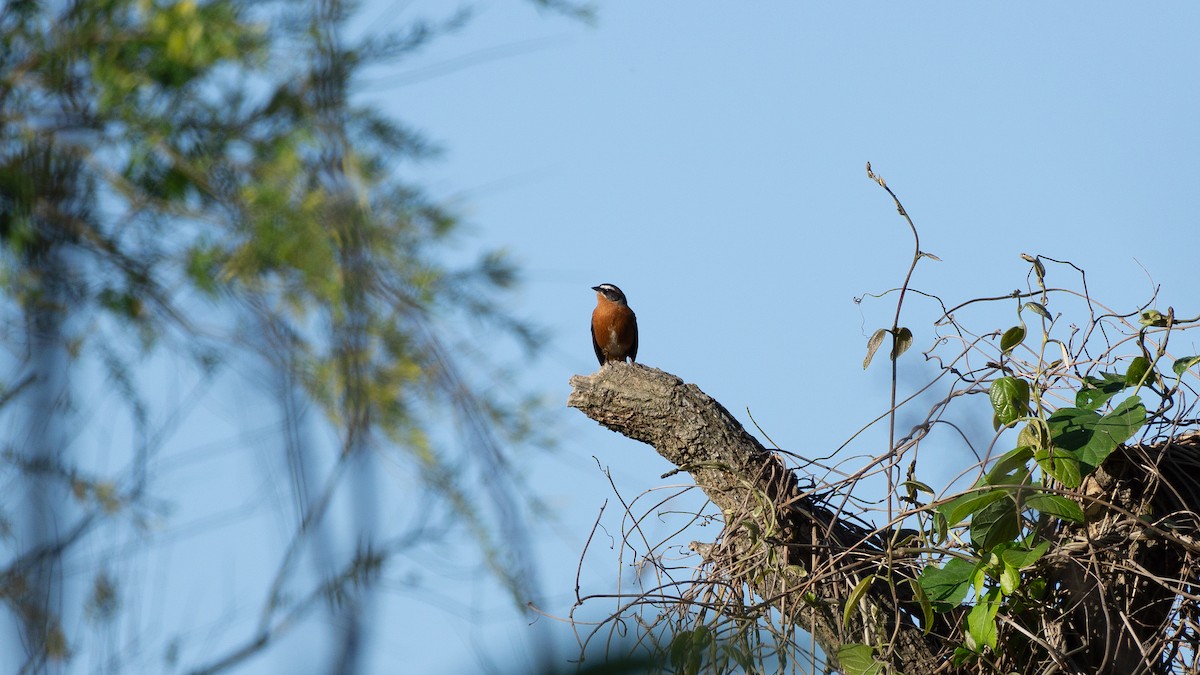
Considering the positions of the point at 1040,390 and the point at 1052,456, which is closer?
the point at 1052,456

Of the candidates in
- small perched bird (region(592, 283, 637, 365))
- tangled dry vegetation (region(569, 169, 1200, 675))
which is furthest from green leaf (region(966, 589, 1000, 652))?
small perched bird (region(592, 283, 637, 365))

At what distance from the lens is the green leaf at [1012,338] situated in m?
2.64

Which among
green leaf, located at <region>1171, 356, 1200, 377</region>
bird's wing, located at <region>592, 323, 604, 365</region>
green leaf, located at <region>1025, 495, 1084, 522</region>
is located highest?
bird's wing, located at <region>592, 323, 604, 365</region>

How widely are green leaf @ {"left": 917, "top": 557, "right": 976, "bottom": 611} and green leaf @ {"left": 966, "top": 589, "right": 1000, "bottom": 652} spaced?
0.05 meters

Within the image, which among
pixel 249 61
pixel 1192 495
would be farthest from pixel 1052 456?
pixel 249 61

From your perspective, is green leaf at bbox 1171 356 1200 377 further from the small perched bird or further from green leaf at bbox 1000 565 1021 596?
→ the small perched bird

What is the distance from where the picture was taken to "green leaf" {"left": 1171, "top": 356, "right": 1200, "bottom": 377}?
251cm

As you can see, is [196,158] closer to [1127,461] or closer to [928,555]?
[928,555]

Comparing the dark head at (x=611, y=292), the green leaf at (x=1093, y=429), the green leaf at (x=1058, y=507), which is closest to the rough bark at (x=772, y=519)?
the green leaf at (x=1058, y=507)

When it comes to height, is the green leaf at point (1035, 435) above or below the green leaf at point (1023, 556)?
above

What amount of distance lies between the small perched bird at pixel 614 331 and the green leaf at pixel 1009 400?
599cm

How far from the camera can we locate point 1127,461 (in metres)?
2.52

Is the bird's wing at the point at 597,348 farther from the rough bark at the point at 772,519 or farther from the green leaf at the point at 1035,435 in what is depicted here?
the green leaf at the point at 1035,435

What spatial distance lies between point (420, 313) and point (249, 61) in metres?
3.86
